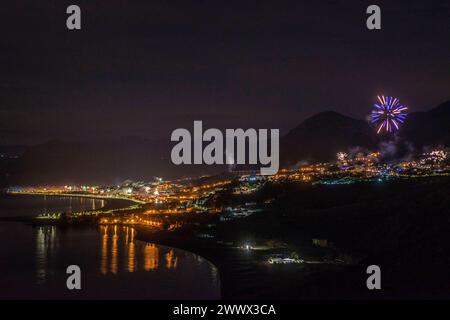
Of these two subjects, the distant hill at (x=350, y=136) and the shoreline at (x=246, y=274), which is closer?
the shoreline at (x=246, y=274)

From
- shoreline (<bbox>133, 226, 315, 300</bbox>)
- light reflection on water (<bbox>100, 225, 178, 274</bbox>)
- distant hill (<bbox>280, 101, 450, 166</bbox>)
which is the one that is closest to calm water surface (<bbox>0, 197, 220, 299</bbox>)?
light reflection on water (<bbox>100, 225, 178, 274</bbox>)

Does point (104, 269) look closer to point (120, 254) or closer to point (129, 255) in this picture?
point (129, 255)

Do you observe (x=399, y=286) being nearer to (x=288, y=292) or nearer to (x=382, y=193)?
(x=288, y=292)

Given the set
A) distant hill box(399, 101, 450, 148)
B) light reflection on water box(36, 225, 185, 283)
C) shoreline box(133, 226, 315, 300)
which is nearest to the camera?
shoreline box(133, 226, 315, 300)

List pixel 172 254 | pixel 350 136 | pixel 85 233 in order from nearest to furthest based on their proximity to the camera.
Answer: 1. pixel 172 254
2. pixel 85 233
3. pixel 350 136

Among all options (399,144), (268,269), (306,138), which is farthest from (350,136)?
(268,269)

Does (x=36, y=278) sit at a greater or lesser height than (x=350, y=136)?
lesser

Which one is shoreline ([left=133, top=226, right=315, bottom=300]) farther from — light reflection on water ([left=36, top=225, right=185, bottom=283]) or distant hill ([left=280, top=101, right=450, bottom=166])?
distant hill ([left=280, top=101, right=450, bottom=166])

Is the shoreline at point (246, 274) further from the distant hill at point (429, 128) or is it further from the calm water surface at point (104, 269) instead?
the distant hill at point (429, 128)

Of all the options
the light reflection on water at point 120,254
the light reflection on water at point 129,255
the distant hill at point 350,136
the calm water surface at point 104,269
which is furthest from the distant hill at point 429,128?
the calm water surface at point 104,269
